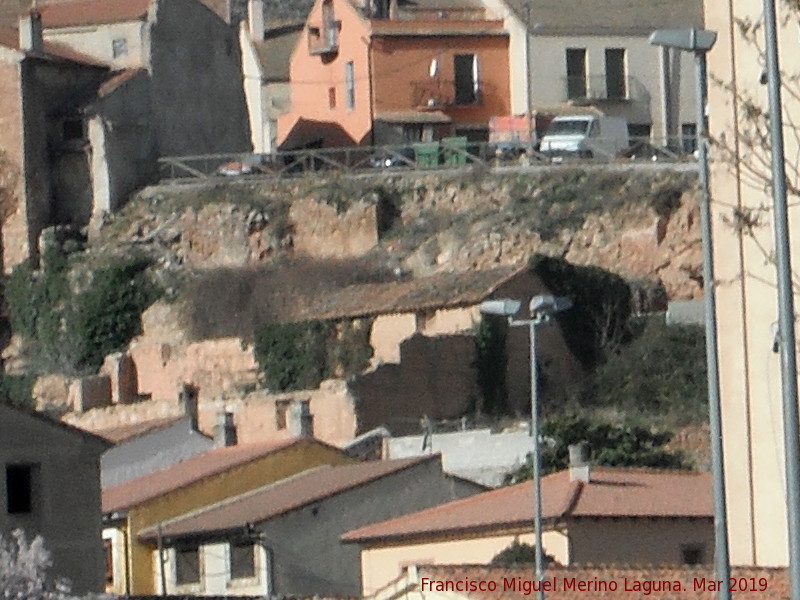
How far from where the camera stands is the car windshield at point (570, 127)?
77.6 m

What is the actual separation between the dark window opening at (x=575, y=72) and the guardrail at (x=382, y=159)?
3.47 m

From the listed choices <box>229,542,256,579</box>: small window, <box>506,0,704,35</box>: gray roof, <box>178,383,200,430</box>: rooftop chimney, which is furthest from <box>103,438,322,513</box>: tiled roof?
<box>506,0,704,35</box>: gray roof

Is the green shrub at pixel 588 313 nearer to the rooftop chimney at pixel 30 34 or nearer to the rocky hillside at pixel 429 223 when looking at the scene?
the rocky hillside at pixel 429 223

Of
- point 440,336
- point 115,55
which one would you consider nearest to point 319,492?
point 440,336

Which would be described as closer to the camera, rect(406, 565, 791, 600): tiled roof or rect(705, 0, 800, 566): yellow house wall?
rect(705, 0, 800, 566): yellow house wall

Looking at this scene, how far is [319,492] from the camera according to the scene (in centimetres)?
5147

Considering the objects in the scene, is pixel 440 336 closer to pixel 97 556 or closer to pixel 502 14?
pixel 502 14

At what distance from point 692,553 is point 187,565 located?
959 centimetres

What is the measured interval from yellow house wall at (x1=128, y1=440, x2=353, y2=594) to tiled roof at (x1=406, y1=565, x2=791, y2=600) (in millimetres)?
15270

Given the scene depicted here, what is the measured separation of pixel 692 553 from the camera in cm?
4453

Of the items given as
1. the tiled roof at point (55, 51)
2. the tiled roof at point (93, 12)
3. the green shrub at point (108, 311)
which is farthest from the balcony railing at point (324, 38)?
the green shrub at point (108, 311)

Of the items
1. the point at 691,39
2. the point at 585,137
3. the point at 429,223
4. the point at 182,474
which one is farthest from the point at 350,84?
the point at 691,39

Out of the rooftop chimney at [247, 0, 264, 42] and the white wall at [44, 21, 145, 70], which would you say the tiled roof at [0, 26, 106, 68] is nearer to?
the white wall at [44, 21, 145, 70]

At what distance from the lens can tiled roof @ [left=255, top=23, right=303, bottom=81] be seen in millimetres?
90062
